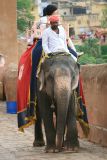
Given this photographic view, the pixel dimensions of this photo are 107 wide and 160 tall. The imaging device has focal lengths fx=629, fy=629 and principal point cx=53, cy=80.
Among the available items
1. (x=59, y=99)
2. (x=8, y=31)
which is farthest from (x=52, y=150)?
(x=8, y=31)

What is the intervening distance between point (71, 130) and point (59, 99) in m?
0.52

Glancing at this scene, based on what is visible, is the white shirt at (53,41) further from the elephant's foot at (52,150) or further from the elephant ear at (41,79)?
the elephant's foot at (52,150)

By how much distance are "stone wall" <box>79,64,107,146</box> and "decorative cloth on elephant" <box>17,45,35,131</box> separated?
1130mm

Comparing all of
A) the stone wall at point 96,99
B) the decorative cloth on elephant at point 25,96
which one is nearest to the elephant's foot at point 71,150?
the decorative cloth on elephant at point 25,96

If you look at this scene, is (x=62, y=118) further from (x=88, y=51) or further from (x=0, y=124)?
(x=88, y=51)

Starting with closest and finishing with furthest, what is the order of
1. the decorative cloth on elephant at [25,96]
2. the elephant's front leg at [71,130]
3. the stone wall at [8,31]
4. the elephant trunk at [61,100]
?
the elephant trunk at [61,100]
the elephant's front leg at [71,130]
the decorative cloth on elephant at [25,96]
the stone wall at [8,31]

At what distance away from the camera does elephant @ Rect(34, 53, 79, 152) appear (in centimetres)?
716

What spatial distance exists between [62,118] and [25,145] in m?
1.73

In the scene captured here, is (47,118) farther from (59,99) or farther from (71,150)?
(59,99)

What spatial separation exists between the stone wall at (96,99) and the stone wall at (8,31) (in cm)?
885

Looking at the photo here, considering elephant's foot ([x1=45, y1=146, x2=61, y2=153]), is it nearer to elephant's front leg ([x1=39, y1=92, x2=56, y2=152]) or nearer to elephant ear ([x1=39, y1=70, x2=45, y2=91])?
elephant's front leg ([x1=39, y1=92, x2=56, y2=152])

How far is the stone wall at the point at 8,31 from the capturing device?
18125 millimetres

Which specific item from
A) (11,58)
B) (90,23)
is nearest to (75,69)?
(11,58)

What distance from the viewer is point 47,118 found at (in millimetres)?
7691
